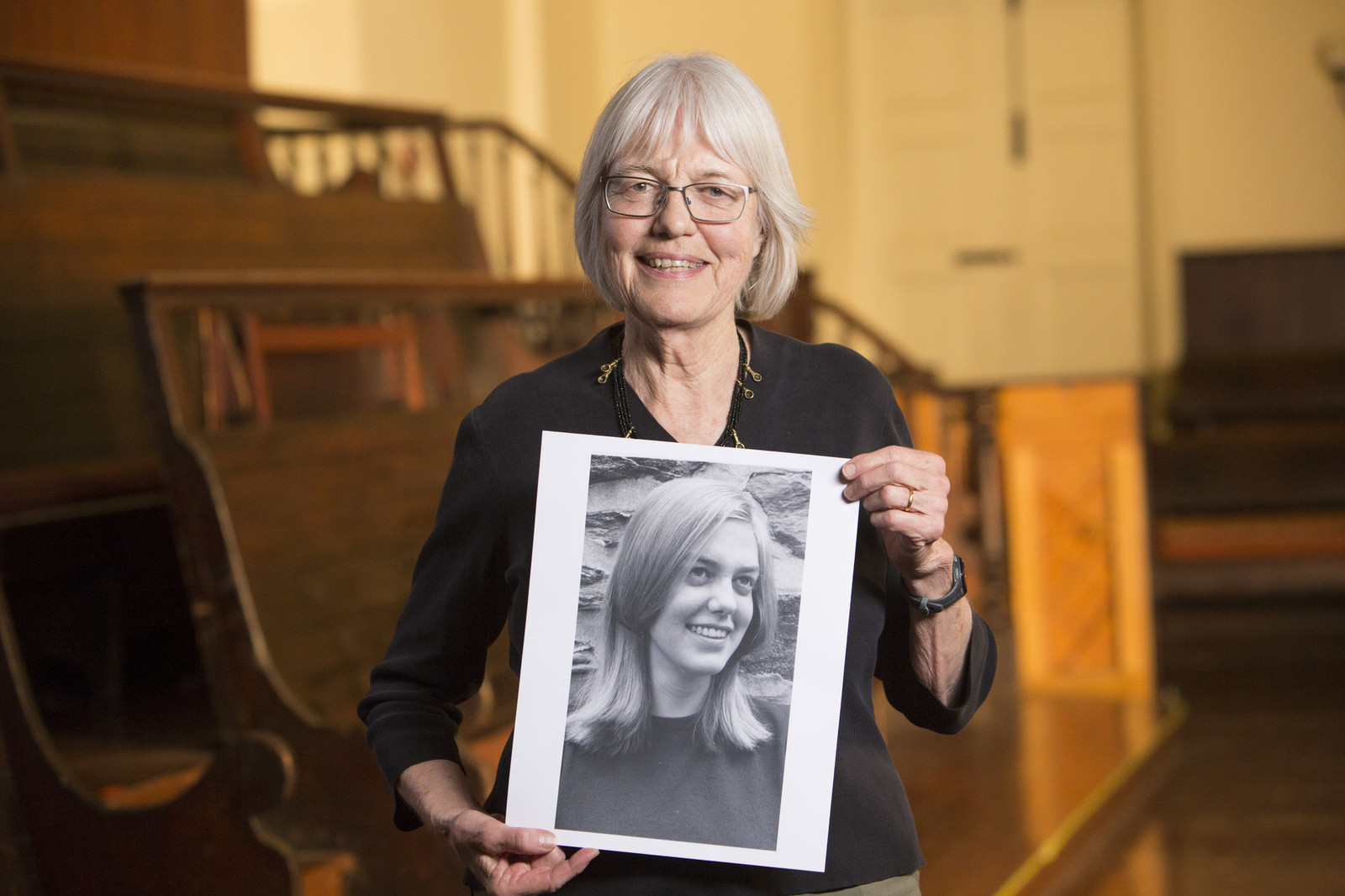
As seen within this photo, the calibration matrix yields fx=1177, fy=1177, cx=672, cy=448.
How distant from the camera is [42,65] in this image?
11.8ft

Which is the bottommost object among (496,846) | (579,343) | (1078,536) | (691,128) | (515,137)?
(1078,536)

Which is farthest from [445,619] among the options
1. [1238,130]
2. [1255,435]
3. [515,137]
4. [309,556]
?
[1238,130]

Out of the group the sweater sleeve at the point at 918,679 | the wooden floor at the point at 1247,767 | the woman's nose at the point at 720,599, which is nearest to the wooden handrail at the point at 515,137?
the wooden floor at the point at 1247,767

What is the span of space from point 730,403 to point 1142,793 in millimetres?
3008

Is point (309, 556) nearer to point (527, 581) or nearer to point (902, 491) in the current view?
point (527, 581)

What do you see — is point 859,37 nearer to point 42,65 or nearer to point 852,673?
point 42,65

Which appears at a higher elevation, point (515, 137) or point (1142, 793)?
point (515, 137)

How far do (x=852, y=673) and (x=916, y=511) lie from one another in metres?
0.19

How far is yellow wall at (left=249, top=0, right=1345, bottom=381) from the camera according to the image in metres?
6.81

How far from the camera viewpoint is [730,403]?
112cm

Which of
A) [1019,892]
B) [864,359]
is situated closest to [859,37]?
[1019,892]

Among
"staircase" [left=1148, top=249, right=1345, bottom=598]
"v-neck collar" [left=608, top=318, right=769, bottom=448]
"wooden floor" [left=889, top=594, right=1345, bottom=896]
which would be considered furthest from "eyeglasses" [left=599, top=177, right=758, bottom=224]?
"staircase" [left=1148, top=249, right=1345, bottom=598]

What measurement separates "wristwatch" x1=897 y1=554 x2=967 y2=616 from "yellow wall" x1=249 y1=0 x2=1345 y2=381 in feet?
17.9

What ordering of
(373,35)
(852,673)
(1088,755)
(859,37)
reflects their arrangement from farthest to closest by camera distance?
(859,37)
(373,35)
(1088,755)
(852,673)
